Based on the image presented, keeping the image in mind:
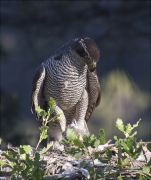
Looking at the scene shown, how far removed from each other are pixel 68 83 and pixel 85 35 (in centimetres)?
504

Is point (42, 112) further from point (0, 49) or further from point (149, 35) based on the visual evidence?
point (149, 35)

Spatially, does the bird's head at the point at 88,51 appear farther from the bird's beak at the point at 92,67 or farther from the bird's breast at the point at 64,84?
the bird's breast at the point at 64,84

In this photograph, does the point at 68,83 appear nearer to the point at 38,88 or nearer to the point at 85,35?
the point at 38,88

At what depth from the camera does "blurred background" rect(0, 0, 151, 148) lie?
37.7ft

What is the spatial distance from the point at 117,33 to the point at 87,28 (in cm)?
58

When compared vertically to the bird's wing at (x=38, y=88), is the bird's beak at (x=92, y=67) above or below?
below

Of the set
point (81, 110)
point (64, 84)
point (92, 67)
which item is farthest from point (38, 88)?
point (92, 67)

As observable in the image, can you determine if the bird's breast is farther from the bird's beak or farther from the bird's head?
the bird's beak

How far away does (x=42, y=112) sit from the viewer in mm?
4227

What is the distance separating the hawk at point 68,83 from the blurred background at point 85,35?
13.6ft

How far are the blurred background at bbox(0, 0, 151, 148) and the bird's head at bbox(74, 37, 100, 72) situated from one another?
184 inches

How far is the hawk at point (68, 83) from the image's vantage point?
6.62 meters

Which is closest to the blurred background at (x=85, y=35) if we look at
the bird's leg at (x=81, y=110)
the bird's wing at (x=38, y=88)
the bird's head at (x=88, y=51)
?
the bird's leg at (x=81, y=110)

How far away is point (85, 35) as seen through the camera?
38.3 feet
